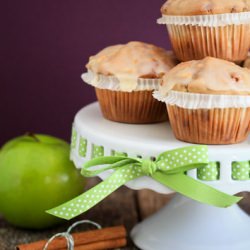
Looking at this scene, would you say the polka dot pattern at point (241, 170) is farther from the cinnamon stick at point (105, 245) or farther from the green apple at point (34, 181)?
the green apple at point (34, 181)

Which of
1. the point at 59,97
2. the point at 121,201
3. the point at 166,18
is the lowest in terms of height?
the point at 121,201

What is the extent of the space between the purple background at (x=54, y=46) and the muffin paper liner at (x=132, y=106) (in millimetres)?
552

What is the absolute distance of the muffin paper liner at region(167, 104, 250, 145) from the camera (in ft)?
4.45

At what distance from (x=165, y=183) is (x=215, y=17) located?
0.35 m

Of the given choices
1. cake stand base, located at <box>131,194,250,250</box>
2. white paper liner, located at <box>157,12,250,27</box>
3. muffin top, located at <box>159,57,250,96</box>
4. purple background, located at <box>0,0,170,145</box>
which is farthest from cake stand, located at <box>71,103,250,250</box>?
purple background, located at <box>0,0,170,145</box>

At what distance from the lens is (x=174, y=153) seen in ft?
4.37

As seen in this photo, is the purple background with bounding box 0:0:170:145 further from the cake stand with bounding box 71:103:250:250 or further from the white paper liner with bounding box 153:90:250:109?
the white paper liner with bounding box 153:90:250:109

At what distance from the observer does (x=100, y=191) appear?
54.7 inches

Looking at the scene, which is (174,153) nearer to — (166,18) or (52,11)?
(166,18)

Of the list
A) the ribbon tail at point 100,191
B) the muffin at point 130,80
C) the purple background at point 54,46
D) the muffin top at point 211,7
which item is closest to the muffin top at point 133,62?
the muffin at point 130,80

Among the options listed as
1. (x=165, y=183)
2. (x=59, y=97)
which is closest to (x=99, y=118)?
(x=165, y=183)

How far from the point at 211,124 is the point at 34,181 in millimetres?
483

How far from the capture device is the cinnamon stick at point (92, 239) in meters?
1.51

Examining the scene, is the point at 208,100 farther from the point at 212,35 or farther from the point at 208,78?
the point at 212,35
